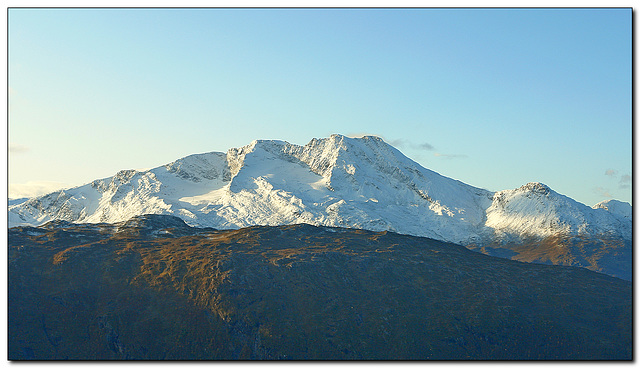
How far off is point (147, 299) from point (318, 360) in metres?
62.0

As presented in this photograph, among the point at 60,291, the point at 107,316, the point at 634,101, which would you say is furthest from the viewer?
the point at 60,291

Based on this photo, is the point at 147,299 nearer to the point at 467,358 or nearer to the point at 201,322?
the point at 201,322

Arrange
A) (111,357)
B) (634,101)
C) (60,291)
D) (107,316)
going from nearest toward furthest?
(634,101) < (111,357) < (107,316) < (60,291)

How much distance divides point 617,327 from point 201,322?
13344cm

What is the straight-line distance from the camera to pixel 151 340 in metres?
172

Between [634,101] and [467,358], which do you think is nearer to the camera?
[634,101]

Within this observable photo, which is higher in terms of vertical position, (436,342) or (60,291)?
(60,291)

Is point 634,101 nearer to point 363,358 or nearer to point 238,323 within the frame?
point 363,358

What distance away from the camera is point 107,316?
178 metres

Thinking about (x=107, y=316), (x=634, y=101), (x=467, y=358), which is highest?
(x=634, y=101)

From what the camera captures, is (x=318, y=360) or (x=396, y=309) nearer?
(x=318, y=360)

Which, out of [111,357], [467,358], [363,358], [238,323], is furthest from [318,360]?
[111,357]

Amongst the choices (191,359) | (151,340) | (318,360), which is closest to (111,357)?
(151,340)

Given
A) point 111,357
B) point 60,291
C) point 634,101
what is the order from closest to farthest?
point 634,101, point 111,357, point 60,291
